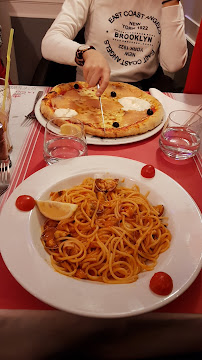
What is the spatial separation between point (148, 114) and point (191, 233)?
3.01 ft

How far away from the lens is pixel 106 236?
3.31 feet

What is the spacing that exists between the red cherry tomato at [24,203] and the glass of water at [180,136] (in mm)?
754

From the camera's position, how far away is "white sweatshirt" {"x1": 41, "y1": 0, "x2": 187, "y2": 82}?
2354 millimetres

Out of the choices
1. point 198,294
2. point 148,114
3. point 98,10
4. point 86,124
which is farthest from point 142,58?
point 198,294

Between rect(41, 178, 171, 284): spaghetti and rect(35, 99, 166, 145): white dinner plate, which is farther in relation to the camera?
rect(35, 99, 166, 145): white dinner plate

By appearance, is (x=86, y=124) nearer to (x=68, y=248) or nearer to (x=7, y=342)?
(x=68, y=248)

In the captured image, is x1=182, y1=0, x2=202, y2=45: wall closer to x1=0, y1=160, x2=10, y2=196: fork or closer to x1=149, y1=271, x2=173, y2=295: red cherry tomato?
x1=0, y1=160, x2=10, y2=196: fork

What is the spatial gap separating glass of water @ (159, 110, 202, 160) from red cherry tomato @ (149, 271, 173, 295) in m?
0.78

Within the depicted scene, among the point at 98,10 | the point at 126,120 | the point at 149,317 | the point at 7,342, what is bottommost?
the point at 7,342

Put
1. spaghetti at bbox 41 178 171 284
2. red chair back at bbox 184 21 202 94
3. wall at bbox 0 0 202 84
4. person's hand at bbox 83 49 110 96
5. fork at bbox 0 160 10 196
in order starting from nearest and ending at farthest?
spaghetti at bbox 41 178 171 284 → fork at bbox 0 160 10 196 → person's hand at bbox 83 49 110 96 → red chair back at bbox 184 21 202 94 → wall at bbox 0 0 202 84

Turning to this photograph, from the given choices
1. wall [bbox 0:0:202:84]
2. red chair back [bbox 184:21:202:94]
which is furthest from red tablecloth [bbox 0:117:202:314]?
wall [bbox 0:0:202:84]

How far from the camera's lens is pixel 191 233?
3.22ft

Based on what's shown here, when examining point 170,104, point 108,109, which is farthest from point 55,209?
point 170,104

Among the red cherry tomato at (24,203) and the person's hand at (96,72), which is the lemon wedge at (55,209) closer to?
the red cherry tomato at (24,203)
